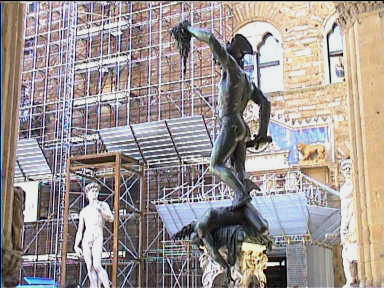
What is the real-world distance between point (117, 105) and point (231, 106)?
17.1 metres

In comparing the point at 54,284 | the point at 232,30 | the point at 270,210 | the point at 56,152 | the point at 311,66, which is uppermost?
the point at 232,30

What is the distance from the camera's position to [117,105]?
2308 cm

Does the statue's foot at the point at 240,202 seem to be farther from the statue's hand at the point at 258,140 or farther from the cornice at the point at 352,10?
the cornice at the point at 352,10

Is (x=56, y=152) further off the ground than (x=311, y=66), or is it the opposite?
(x=311, y=66)

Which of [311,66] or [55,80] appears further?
[55,80]

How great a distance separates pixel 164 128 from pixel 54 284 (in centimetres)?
563

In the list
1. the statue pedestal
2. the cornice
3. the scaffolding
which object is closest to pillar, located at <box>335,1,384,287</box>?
the cornice

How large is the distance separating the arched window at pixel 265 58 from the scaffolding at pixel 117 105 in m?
0.99

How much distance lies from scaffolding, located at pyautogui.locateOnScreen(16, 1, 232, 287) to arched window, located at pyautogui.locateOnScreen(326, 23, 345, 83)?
11.2ft

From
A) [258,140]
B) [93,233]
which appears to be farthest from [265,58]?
[258,140]

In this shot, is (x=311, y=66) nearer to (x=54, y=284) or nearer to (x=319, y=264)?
(x=319, y=264)

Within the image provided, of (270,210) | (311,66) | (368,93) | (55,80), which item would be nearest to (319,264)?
(270,210)

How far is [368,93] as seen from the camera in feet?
31.1

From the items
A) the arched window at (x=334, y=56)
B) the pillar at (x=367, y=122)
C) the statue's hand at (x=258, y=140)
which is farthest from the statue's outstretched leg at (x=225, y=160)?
the arched window at (x=334, y=56)
